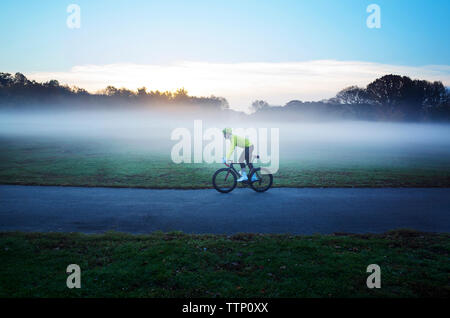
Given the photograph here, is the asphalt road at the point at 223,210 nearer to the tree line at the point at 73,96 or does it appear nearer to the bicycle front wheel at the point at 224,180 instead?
the bicycle front wheel at the point at 224,180

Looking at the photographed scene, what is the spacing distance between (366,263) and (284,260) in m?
1.36

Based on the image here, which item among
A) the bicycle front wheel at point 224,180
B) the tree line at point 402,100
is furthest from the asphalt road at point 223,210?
the tree line at point 402,100

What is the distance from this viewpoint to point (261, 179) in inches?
420

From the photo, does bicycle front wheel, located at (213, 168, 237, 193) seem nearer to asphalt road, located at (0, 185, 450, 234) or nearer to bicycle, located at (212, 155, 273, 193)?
bicycle, located at (212, 155, 273, 193)

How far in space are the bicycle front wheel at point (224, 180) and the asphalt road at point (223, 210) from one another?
0.81 feet

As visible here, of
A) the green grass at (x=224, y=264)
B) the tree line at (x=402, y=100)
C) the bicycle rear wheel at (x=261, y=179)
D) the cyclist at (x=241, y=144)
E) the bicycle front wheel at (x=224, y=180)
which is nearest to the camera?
the green grass at (x=224, y=264)

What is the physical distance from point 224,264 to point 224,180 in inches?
219

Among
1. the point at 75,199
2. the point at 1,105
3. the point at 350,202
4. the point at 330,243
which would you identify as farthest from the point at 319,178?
the point at 1,105

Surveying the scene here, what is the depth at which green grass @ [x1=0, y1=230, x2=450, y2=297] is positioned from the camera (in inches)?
169

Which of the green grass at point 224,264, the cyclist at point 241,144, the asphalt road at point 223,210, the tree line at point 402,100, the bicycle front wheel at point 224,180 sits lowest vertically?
the green grass at point 224,264

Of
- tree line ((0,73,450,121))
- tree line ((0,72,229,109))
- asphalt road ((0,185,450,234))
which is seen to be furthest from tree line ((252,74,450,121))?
asphalt road ((0,185,450,234))

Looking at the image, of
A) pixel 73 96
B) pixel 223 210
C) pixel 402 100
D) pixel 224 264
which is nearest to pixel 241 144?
pixel 223 210

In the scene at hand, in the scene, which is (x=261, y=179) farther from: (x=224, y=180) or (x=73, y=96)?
(x=73, y=96)

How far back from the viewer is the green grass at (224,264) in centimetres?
430
